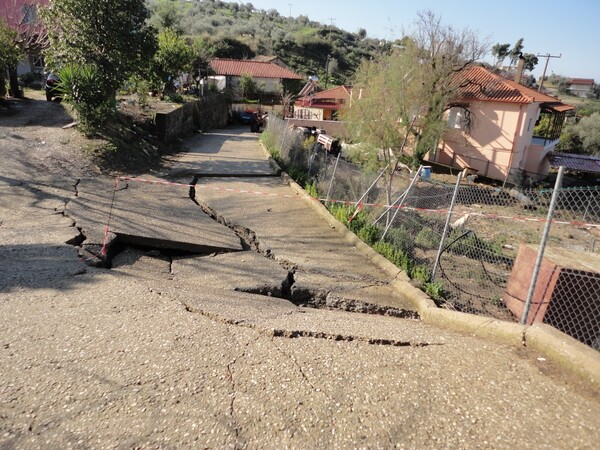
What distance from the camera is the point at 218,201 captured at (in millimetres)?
9781

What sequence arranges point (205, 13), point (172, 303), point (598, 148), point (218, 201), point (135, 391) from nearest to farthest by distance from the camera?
point (135, 391) → point (172, 303) → point (218, 201) → point (598, 148) → point (205, 13)

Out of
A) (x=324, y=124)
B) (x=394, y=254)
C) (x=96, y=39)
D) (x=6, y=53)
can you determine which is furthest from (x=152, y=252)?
(x=324, y=124)

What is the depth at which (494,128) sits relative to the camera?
1078 inches

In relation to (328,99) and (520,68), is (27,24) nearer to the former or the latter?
(328,99)

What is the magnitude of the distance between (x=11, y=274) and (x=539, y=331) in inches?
223

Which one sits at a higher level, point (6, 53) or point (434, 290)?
point (6, 53)

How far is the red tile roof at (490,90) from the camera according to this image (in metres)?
26.0

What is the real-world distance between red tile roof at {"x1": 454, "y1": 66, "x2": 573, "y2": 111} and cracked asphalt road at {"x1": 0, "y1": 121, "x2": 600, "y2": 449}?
25029 millimetres

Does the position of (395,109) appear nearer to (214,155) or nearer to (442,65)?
(442,65)

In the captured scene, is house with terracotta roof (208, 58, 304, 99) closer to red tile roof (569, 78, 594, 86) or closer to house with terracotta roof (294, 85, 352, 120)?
house with terracotta roof (294, 85, 352, 120)

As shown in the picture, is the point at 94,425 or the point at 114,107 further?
the point at 114,107

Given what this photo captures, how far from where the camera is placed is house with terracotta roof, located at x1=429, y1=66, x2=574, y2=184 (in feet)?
Result: 86.8

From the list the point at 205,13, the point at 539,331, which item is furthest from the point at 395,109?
the point at 205,13

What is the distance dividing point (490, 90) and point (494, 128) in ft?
8.07
